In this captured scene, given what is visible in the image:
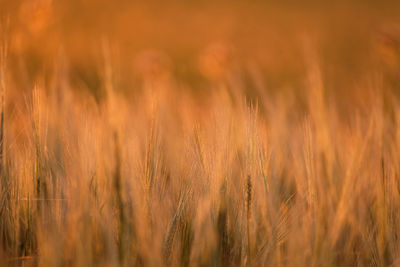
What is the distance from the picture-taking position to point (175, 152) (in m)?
1.48

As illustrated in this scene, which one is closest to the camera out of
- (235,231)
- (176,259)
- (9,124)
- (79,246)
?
(79,246)

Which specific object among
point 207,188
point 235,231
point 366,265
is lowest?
point 366,265

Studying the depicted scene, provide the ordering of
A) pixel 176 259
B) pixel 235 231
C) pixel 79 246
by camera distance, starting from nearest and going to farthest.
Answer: pixel 79 246, pixel 176 259, pixel 235 231

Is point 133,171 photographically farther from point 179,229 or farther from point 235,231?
point 235,231

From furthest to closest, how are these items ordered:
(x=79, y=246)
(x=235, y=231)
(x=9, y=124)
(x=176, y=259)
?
(x=9, y=124)
(x=235, y=231)
(x=176, y=259)
(x=79, y=246)

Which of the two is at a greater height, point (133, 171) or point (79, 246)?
point (133, 171)

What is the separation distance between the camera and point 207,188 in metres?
1.12

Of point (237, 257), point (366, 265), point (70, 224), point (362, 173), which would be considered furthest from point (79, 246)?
point (362, 173)

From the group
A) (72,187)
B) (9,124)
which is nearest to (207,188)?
(72,187)

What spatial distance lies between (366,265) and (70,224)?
32.3 inches

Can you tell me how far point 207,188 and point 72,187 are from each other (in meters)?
0.33

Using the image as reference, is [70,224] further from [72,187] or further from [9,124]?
[9,124]

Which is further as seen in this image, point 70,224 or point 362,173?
point 362,173

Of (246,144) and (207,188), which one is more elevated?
(246,144)
